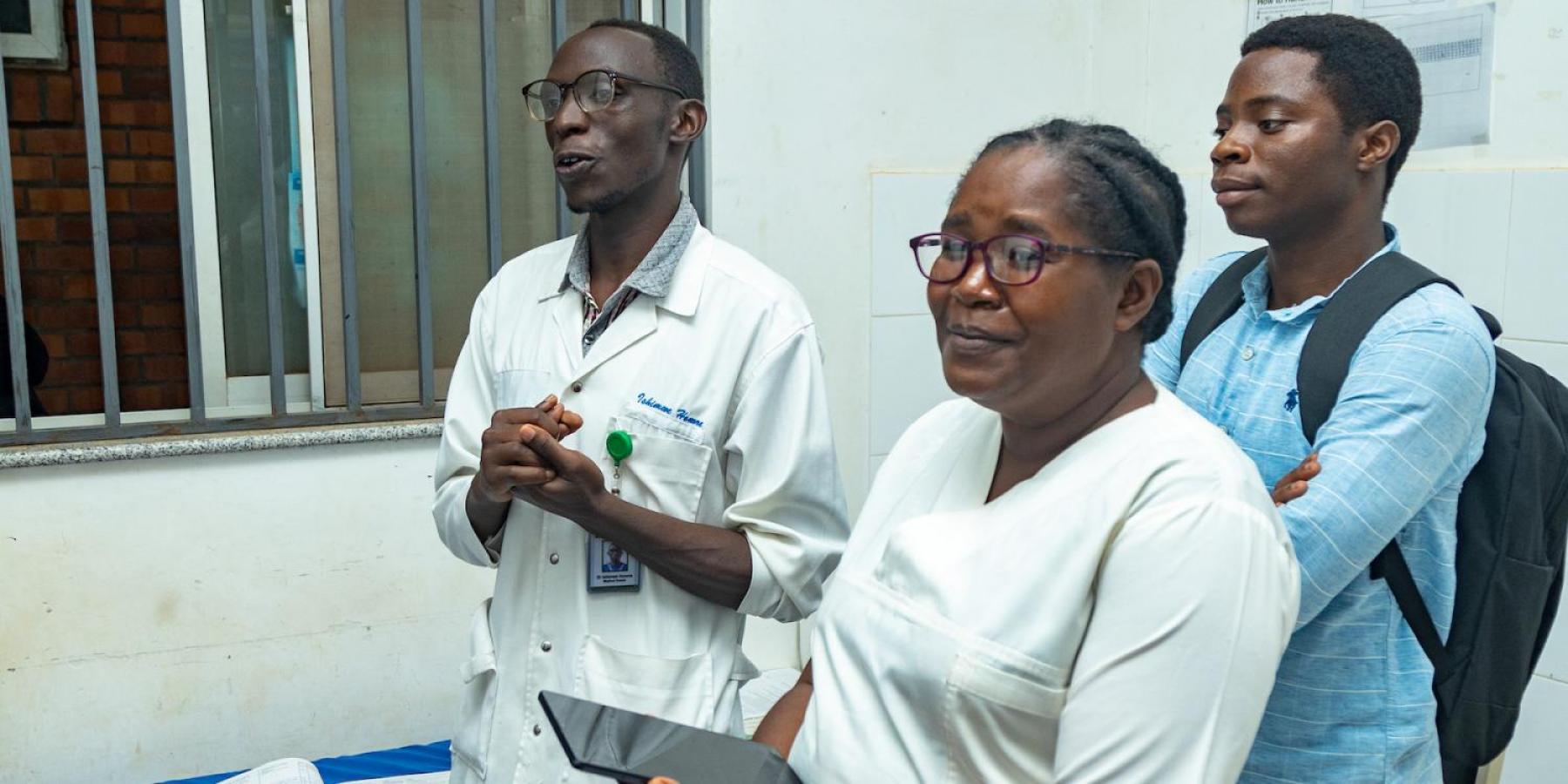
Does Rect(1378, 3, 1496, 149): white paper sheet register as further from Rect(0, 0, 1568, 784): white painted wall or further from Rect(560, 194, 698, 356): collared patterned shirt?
Rect(560, 194, 698, 356): collared patterned shirt

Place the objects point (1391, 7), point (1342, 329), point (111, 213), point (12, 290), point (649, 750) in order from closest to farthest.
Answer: point (649, 750)
point (1342, 329)
point (12, 290)
point (1391, 7)
point (111, 213)

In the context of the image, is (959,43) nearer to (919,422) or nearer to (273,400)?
(273,400)

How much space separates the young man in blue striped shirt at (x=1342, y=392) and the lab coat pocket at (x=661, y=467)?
676 mm

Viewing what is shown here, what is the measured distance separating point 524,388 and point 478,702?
1.52ft

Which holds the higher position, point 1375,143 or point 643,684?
point 1375,143

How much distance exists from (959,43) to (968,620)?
3029mm

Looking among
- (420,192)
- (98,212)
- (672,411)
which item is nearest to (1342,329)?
(672,411)

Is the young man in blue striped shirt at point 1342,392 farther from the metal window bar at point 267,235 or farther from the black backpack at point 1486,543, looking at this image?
the metal window bar at point 267,235

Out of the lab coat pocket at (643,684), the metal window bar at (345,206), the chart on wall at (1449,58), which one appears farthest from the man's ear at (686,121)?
the chart on wall at (1449,58)

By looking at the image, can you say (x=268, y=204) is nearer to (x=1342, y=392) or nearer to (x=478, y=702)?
(x=478, y=702)

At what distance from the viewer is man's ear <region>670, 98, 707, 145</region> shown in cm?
198

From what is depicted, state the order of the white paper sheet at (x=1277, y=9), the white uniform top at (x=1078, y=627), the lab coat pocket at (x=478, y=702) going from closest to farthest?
the white uniform top at (x=1078, y=627), the lab coat pocket at (x=478, y=702), the white paper sheet at (x=1277, y=9)

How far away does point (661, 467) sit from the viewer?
1.83 m

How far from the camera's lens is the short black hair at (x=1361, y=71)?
1.65 m
